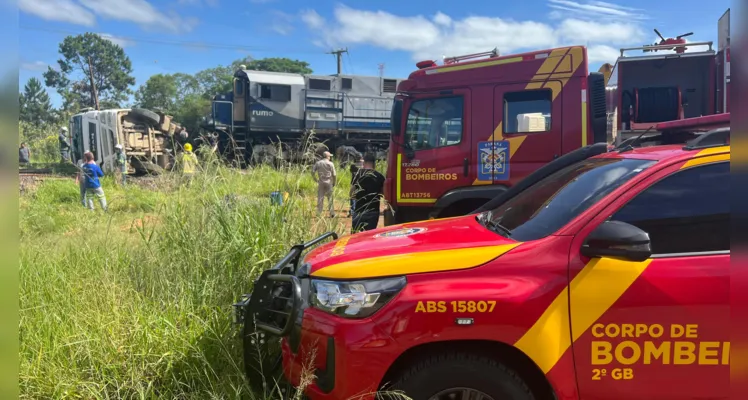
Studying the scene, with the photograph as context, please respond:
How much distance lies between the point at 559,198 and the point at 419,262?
96 centimetres

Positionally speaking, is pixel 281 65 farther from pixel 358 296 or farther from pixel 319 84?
pixel 358 296

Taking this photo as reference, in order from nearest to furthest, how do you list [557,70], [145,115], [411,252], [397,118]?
[411,252] < [557,70] < [397,118] < [145,115]

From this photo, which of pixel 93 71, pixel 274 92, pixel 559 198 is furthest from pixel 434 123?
pixel 93 71

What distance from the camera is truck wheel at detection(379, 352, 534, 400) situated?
215cm

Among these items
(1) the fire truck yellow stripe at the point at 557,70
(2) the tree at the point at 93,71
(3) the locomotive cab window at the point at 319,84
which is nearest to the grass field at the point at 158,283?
(1) the fire truck yellow stripe at the point at 557,70

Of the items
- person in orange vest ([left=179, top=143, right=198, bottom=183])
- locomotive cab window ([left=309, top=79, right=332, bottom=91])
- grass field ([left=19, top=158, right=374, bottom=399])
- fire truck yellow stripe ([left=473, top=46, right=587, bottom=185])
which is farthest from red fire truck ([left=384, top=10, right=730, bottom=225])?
locomotive cab window ([left=309, top=79, right=332, bottom=91])

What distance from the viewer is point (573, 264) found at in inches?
85.2

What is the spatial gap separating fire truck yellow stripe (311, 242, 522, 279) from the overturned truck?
1653 centimetres

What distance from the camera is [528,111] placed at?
6023 millimetres

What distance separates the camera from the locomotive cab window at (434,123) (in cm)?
626

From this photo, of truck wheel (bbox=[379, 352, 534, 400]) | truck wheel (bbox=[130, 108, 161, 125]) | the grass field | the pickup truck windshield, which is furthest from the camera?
truck wheel (bbox=[130, 108, 161, 125])

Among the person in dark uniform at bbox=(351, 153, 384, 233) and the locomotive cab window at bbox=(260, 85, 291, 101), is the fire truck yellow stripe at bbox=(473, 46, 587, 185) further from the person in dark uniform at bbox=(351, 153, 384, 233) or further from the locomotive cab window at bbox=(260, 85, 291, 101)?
the locomotive cab window at bbox=(260, 85, 291, 101)

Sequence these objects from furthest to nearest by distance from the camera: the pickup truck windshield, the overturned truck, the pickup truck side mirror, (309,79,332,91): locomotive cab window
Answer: (309,79,332,91): locomotive cab window < the overturned truck < the pickup truck windshield < the pickup truck side mirror

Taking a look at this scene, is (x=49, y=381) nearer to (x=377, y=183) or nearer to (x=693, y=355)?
(x=693, y=355)
